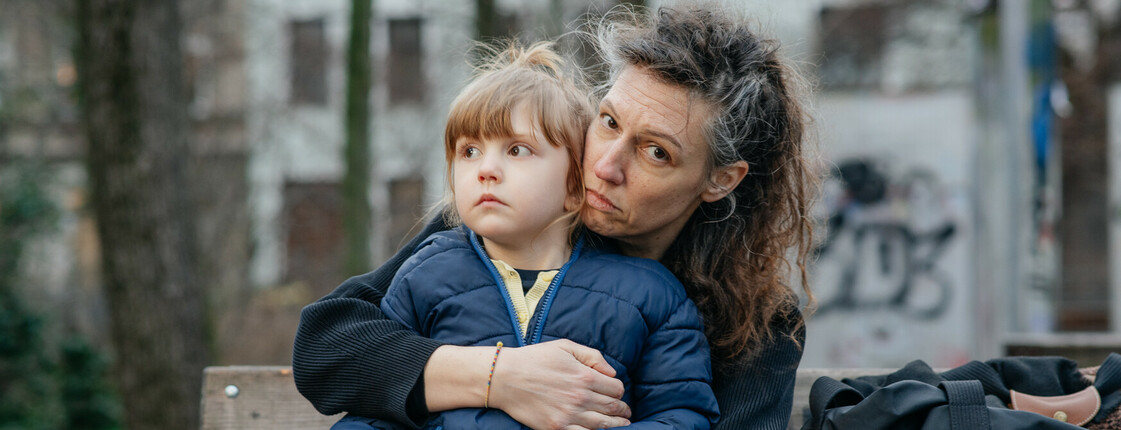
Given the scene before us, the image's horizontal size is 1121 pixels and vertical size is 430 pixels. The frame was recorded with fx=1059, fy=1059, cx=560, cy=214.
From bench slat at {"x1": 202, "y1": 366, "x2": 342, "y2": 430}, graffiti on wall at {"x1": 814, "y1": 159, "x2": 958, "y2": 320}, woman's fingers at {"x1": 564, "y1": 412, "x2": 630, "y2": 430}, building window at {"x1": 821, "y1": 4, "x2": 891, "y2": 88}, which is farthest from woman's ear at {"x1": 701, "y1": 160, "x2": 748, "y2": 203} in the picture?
building window at {"x1": 821, "y1": 4, "x2": 891, "y2": 88}

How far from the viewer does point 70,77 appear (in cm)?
1455

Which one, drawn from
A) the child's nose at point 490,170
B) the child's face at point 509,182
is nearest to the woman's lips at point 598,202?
the child's face at point 509,182

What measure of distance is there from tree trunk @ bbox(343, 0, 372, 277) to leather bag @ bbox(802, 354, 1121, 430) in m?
7.17

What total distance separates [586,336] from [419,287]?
1.25 feet

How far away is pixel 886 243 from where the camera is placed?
10.9m

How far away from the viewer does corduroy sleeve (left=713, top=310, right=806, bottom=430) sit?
2328 millimetres

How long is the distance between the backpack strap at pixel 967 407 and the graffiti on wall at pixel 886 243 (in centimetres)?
851

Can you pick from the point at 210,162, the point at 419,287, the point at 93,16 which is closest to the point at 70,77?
the point at 210,162

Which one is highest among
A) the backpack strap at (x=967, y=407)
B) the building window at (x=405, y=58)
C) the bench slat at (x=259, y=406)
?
the building window at (x=405, y=58)

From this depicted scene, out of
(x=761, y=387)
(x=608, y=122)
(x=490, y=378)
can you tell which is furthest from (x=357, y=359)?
(x=761, y=387)

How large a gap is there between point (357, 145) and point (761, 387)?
23.7 ft

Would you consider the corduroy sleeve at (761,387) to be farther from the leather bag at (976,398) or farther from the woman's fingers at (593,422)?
the woman's fingers at (593,422)

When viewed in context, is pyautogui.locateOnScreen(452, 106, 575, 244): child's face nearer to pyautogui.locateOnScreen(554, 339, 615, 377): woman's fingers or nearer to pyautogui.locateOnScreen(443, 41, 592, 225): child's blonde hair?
pyautogui.locateOnScreen(443, 41, 592, 225): child's blonde hair

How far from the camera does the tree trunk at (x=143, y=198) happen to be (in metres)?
5.52
